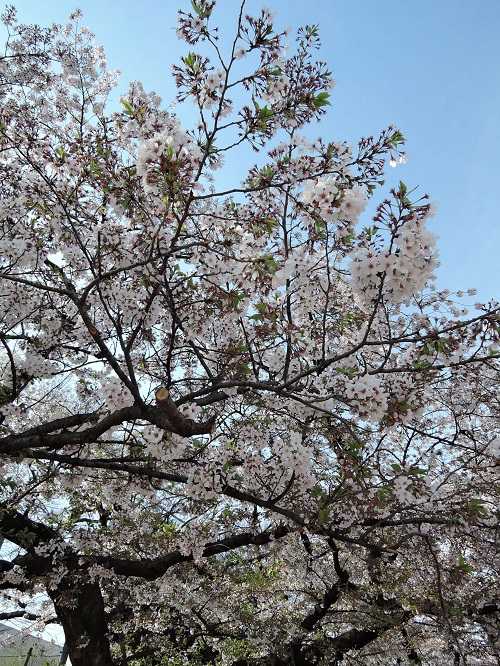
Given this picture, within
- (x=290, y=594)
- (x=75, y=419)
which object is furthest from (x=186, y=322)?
(x=290, y=594)

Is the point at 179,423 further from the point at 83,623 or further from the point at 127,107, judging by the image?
the point at 83,623

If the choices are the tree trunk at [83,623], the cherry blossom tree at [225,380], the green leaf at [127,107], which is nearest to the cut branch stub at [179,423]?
the cherry blossom tree at [225,380]

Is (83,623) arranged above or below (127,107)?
below

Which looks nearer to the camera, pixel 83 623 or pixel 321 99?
pixel 321 99

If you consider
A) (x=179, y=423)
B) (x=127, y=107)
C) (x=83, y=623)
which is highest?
(x=127, y=107)

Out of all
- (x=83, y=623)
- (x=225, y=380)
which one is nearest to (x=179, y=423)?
(x=225, y=380)

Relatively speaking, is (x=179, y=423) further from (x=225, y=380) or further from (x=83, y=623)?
(x=83, y=623)

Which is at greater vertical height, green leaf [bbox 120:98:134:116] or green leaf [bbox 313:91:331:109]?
green leaf [bbox 313:91:331:109]

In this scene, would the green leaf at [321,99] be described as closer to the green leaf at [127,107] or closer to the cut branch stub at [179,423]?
the green leaf at [127,107]

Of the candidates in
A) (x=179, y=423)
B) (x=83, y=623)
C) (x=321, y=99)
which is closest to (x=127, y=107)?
(x=321, y=99)

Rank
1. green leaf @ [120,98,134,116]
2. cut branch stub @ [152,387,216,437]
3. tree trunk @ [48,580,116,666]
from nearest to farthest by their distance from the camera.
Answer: cut branch stub @ [152,387,216,437] → green leaf @ [120,98,134,116] → tree trunk @ [48,580,116,666]

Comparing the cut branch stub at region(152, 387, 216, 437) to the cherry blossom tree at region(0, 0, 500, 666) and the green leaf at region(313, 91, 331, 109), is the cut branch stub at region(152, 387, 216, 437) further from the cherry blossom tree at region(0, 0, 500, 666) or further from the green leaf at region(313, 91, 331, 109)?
the green leaf at region(313, 91, 331, 109)

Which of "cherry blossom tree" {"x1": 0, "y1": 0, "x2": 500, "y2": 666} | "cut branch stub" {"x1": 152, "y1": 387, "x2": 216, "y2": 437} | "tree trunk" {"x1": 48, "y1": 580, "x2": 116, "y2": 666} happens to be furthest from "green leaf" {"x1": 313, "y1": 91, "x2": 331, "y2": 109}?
"tree trunk" {"x1": 48, "y1": 580, "x2": 116, "y2": 666}

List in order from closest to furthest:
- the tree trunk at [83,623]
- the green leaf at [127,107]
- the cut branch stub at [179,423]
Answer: the cut branch stub at [179,423]
the green leaf at [127,107]
the tree trunk at [83,623]
